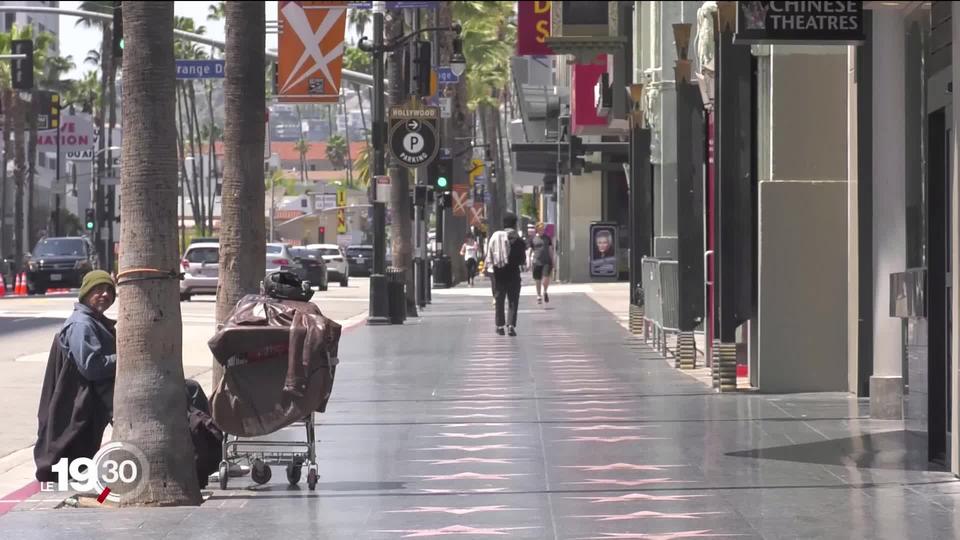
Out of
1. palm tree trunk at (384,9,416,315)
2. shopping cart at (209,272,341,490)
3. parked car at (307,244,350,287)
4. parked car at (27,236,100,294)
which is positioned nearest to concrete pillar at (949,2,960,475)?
shopping cart at (209,272,341,490)

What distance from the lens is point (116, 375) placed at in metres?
10.4

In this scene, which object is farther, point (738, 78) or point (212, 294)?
point (212, 294)

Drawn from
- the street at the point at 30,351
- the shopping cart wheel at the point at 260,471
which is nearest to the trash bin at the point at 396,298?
the street at the point at 30,351

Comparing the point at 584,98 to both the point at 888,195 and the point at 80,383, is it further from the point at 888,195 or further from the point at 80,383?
the point at 80,383

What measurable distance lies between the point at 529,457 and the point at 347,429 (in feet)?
8.00

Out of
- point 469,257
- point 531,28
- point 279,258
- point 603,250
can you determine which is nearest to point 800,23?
point 531,28

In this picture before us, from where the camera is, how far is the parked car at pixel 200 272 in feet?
148

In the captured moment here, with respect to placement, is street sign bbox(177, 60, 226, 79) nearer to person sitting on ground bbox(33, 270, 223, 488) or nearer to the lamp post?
the lamp post

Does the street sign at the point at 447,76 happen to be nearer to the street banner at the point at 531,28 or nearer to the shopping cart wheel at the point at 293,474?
the street banner at the point at 531,28

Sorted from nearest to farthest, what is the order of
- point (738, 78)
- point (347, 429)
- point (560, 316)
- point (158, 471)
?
point (158, 471) → point (347, 429) → point (738, 78) → point (560, 316)

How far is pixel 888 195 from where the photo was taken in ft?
46.3

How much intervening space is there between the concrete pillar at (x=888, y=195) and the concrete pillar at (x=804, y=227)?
201cm

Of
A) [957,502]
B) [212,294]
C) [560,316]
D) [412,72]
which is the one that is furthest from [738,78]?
[212,294]

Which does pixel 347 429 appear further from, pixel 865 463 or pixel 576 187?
pixel 576 187
